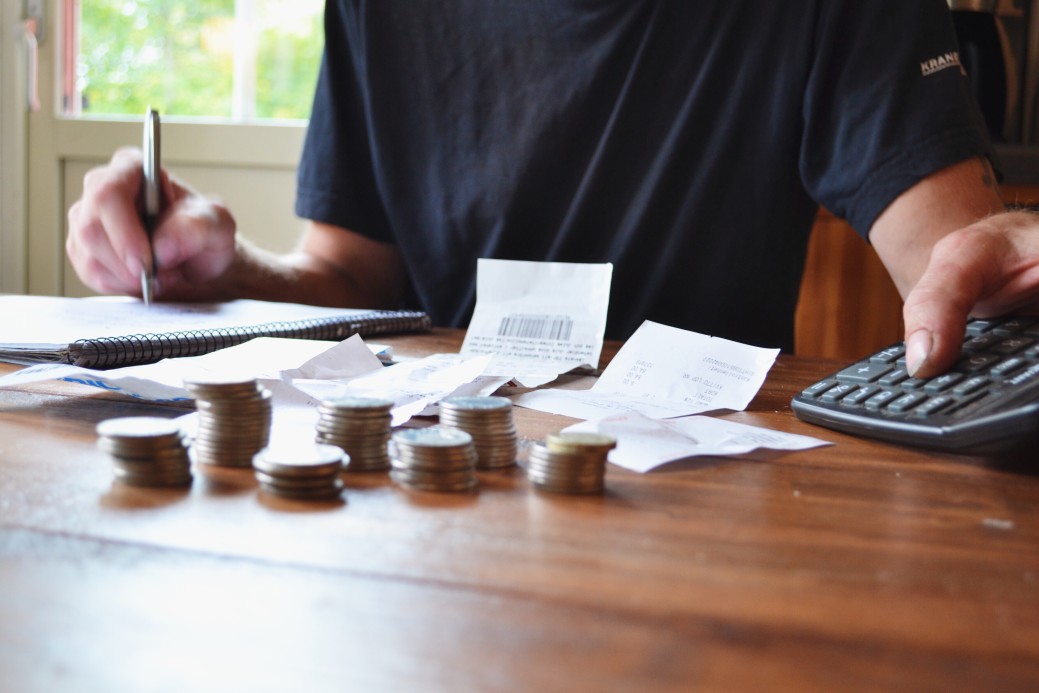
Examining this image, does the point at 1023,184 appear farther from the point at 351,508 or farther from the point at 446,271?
the point at 351,508

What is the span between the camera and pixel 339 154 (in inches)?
49.6

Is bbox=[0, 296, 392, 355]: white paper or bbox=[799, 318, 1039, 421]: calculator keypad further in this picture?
bbox=[0, 296, 392, 355]: white paper

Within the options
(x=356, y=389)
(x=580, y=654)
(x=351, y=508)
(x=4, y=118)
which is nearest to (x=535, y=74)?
(x=356, y=389)

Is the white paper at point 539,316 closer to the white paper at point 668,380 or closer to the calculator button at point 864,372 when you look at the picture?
the white paper at point 668,380

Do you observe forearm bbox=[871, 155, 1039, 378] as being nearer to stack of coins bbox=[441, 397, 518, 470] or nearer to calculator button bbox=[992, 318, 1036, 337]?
calculator button bbox=[992, 318, 1036, 337]

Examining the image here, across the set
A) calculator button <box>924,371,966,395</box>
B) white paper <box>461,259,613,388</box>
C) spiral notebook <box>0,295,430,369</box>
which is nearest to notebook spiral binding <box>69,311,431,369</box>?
spiral notebook <box>0,295,430,369</box>

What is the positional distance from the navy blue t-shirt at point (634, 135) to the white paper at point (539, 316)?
0.29 metres

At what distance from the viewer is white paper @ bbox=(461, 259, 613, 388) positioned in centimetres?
75

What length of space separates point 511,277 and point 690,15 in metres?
0.45

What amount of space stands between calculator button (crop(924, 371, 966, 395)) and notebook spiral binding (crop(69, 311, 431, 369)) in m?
0.46

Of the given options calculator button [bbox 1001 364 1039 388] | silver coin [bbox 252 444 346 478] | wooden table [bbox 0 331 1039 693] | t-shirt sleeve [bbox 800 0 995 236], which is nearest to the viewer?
wooden table [bbox 0 331 1039 693]

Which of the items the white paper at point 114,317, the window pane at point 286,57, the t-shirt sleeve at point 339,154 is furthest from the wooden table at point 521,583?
the window pane at point 286,57

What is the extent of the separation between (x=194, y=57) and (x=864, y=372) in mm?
2322

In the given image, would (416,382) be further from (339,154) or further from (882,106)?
(339,154)
